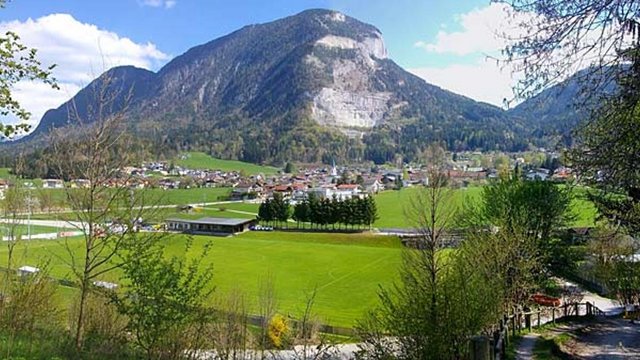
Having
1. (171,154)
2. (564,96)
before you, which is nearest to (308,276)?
(564,96)

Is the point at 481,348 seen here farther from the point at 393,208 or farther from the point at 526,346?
the point at 393,208


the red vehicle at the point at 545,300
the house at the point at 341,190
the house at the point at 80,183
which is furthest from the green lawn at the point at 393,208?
the house at the point at 80,183

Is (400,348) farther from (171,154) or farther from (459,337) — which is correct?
(171,154)

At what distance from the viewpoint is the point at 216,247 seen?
182 feet

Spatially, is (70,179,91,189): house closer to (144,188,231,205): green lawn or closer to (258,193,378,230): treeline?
(258,193,378,230): treeline

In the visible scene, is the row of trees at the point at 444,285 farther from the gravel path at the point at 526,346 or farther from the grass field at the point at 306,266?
the grass field at the point at 306,266

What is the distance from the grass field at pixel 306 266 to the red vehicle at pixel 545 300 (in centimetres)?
968

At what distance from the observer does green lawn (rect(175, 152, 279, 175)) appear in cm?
17512

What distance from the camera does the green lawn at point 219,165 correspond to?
175 meters

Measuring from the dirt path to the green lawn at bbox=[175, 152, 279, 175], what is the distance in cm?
15318

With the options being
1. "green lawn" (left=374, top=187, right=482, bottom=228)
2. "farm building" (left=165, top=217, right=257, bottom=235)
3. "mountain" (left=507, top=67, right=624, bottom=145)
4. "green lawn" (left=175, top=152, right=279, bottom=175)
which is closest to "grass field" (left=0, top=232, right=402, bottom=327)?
"farm building" (left=165, top=217, right=257, bottom=235)

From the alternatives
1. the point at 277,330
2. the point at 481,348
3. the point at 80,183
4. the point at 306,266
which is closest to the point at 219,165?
the point at 306,266

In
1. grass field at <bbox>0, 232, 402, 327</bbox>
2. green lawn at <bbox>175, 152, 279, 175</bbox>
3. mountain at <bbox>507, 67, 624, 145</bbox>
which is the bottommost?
grass field at <bbox>0, 232, 402, 327</bbox>

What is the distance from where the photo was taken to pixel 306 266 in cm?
→ 4541
